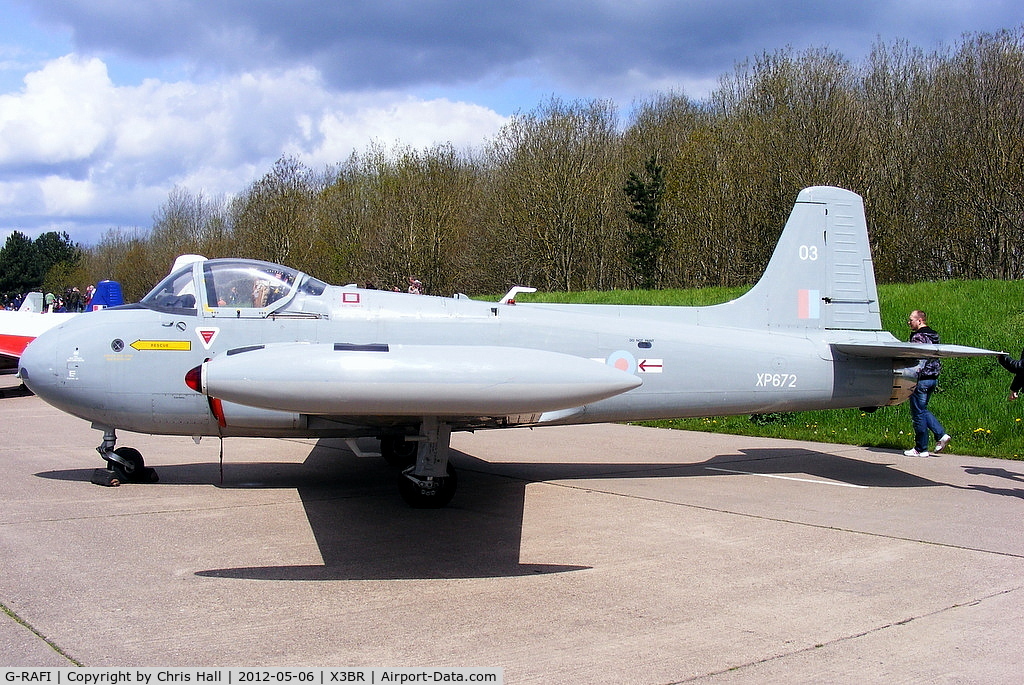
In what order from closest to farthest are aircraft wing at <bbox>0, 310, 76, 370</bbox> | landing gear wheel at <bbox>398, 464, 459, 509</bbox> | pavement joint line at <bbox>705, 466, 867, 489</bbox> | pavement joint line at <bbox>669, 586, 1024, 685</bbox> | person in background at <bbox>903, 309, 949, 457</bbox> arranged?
pavement joint line at <bbox>669, 586, 1024, 685</bbox> < landing gear wheel at <bbox>398, 464, 459, 509</bbox> < pavement joint line at <bbox>705, 466, 867, 489</bbox> < person in background at <bbox>903, 309, 949, 457</bbox> < aircraft wing at <bbox>0, 310, 76, 370</bbox>

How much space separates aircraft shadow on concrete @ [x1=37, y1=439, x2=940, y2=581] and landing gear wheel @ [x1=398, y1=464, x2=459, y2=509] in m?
0.10

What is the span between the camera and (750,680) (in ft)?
12.8

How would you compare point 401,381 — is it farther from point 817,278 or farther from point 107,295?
point 107,295

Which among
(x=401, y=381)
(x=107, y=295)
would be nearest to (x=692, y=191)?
(x=107, y=295)

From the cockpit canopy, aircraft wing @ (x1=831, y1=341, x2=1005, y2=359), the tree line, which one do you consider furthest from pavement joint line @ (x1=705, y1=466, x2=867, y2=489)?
the tree line

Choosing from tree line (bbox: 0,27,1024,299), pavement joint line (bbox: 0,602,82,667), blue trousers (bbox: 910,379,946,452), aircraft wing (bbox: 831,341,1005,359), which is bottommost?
pavement joint line (bbox: 0,602,82,667)

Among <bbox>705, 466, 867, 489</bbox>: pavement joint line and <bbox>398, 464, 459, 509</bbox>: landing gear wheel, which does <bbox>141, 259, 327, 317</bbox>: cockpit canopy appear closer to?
<bbox>398, 464, 459, 509</bbox>: landing gear wheel

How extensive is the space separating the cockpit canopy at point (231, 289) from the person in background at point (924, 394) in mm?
7337

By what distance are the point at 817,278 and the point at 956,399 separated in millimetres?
5179

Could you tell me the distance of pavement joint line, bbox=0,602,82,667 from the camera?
13.2ft

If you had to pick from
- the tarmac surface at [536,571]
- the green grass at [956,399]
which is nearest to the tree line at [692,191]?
the green grass at [956,399]

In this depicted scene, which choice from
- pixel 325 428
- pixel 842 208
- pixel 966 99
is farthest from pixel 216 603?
pixel 966 99

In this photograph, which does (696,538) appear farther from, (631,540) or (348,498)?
(348,498)

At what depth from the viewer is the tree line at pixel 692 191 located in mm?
33125
